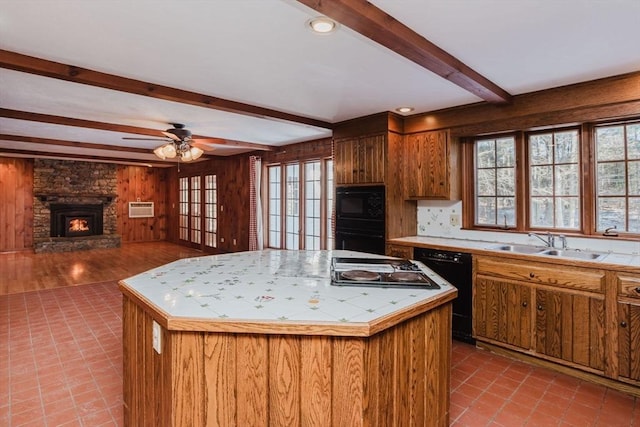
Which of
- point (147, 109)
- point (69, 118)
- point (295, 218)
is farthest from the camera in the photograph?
point (295, 218)

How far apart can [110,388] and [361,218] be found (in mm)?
2924

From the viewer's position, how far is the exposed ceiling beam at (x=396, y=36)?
5.32 ft

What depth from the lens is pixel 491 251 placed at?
3.06 metres

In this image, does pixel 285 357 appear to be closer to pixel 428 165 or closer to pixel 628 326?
pixel 628 326

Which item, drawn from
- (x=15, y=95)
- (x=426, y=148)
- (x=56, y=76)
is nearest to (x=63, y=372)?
(x=56, y=76)

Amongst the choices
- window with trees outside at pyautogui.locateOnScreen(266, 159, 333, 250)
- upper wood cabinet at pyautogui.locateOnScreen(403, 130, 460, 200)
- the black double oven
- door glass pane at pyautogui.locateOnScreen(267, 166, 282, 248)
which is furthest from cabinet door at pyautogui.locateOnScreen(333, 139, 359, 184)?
door glass pane at pyautogui.locateOnScreen(267, 166, 282, 248)

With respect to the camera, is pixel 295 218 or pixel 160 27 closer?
pixel 160 27

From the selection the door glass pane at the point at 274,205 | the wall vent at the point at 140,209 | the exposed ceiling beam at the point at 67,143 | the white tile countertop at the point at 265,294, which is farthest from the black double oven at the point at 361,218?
the wall vent at the point at 140,209

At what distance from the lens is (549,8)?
1805 millimetres

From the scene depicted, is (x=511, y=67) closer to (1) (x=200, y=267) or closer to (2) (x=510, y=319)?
(2) (x=510, y=319)

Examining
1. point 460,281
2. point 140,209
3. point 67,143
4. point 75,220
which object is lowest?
point 460,281

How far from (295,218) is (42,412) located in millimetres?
4389

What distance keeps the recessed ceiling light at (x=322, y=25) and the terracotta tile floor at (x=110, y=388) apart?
246cm

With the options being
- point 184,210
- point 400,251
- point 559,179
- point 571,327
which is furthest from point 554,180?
point 184,210
